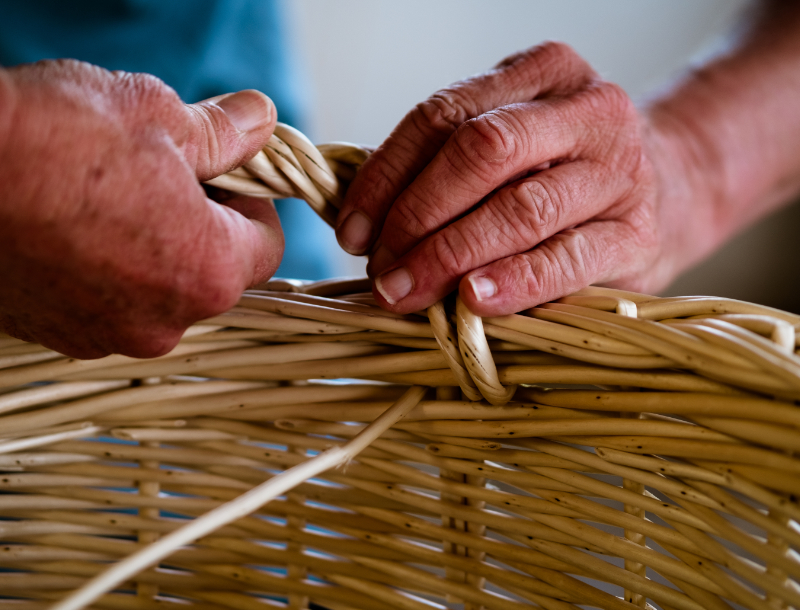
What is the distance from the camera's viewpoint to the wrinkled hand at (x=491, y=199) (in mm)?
311

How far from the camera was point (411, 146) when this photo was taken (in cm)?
35

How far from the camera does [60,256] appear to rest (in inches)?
9.4

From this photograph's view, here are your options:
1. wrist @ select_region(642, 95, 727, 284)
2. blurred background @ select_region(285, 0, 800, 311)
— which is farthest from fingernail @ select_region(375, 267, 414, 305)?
blurred background @ select_region(285, 0, 800, 311)

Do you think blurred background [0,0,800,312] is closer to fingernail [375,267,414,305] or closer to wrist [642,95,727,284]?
wrist [642,95,727,284]

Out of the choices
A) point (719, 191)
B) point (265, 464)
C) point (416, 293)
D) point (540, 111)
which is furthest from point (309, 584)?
point (719, 191)

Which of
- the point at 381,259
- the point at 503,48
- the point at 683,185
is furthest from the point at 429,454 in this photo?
the point at 503,48

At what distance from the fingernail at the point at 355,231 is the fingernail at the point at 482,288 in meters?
0.07

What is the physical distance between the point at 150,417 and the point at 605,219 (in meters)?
0.32

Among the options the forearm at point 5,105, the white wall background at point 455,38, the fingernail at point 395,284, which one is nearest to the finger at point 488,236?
the fingernail at point 395,284

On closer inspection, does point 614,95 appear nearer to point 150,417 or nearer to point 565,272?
point 565,272

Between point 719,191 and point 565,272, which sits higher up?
point 719,191

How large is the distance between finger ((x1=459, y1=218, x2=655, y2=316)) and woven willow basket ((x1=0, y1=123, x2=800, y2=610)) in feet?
0.03

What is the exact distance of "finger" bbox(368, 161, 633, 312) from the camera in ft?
1.01

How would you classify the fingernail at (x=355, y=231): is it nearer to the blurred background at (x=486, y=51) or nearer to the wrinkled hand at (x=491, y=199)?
the wrinkled hand at (x=491, y=199)
